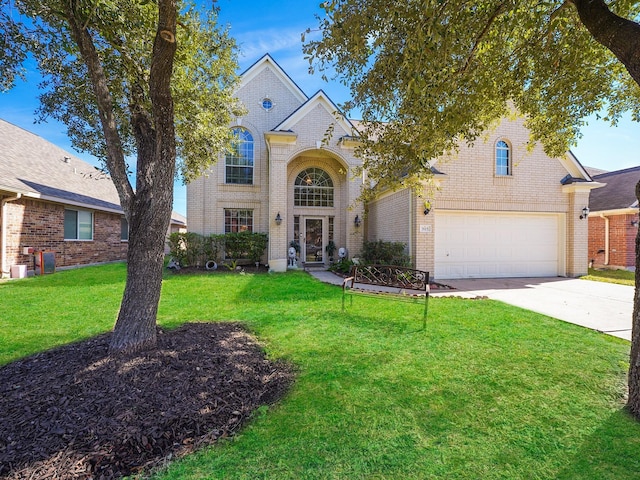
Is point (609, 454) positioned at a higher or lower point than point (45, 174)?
lower

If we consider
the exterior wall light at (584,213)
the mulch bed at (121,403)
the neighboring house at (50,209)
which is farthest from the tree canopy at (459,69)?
the neighboring house at (50,209)

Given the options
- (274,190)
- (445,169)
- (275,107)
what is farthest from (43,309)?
(275,107)

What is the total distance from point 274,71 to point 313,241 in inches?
359

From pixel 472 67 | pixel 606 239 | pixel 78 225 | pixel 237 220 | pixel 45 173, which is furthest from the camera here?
pixel 237 220

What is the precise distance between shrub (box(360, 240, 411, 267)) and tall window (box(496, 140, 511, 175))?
15.8 feet

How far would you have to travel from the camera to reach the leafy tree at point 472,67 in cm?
338

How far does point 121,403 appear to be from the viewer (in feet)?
8.95

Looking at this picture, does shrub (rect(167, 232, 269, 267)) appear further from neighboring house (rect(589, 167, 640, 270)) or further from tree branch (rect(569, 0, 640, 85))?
neighboring house (rect(589, 167, 640, 270))

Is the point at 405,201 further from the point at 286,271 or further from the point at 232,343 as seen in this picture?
the point at 232,343

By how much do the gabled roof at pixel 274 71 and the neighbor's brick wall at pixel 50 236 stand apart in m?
10.1

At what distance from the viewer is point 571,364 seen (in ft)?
12.5

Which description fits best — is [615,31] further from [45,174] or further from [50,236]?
[45,174]

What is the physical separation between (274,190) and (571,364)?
11.4m

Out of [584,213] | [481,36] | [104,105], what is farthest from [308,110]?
[584,213]
